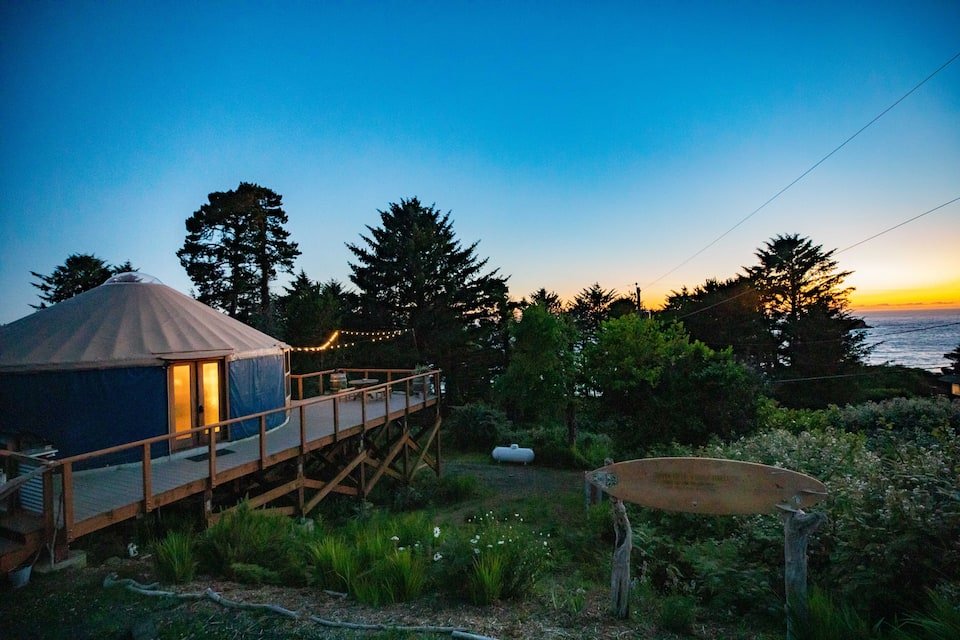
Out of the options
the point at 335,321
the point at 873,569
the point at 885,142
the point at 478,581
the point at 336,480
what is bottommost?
the point at 336,480

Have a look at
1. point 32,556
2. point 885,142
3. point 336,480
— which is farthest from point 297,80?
point 885,142

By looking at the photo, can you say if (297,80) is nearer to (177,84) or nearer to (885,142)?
(177,84)

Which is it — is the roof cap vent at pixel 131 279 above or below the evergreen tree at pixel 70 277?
below

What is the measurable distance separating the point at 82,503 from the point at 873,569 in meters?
7.96

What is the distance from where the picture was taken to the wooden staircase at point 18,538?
4.30m

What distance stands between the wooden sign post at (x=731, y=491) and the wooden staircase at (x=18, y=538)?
556cm

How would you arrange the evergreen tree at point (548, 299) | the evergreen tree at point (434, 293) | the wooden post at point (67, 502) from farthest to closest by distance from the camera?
the evergreen tree at point (548, 299) → the evergreen tree at point (434, 293) → the wooden post at point (67, 502)

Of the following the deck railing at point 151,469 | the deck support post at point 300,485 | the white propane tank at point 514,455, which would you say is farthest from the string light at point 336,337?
the white propane tank at point 514,455

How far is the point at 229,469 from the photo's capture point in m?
6.84

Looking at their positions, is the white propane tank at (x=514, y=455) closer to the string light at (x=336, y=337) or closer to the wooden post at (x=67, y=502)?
the string light at (x=336, y=337)

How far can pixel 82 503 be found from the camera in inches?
217

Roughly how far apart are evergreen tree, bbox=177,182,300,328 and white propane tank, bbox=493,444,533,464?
1634cm

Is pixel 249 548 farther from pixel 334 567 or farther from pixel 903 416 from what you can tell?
pixel 903 416

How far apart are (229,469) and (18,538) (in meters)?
2.45
